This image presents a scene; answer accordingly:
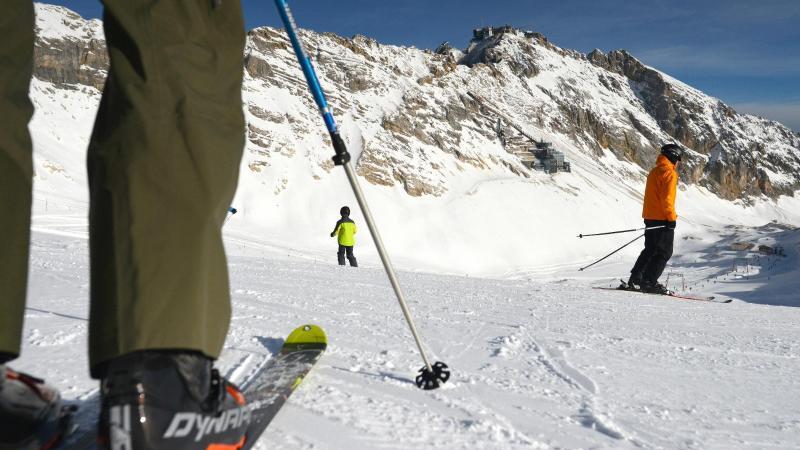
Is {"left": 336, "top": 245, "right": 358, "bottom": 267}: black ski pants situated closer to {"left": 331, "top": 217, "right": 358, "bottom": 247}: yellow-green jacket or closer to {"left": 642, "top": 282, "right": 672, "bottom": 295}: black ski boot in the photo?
{"left": 331, "top": 217, "right": 358, "bottom": 247}: yellow-green jacket

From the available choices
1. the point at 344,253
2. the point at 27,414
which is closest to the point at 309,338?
the point at 27,414

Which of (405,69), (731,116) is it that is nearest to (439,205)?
(405,69)

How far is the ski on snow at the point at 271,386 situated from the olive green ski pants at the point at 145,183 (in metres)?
0.40

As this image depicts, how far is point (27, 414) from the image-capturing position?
3.30ft

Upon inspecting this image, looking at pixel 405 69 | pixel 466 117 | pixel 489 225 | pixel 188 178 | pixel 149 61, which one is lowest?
pixel 489 225

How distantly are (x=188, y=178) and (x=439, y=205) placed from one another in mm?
33024

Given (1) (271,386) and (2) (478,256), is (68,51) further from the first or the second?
(1) (271,386)

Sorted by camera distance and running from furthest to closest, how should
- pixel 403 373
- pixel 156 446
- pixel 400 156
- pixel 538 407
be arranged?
pixel 400 156 < pixel 403 373 < pixel 538 407 < pixel 156 446

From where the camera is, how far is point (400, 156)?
3556cm

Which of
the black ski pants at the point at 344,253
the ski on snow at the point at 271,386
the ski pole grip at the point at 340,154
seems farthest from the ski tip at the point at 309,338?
the black ski pants at the point at 344,253

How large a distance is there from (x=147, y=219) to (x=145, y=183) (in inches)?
2.4

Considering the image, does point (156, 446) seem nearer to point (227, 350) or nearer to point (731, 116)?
point (227, 350)

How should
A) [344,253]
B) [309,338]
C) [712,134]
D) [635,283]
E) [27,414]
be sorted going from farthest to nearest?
[712,134] < [344,253] < [635,283] < [309,338] < [27,414]

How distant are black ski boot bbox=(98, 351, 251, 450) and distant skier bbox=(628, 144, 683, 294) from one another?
693 centimetres
